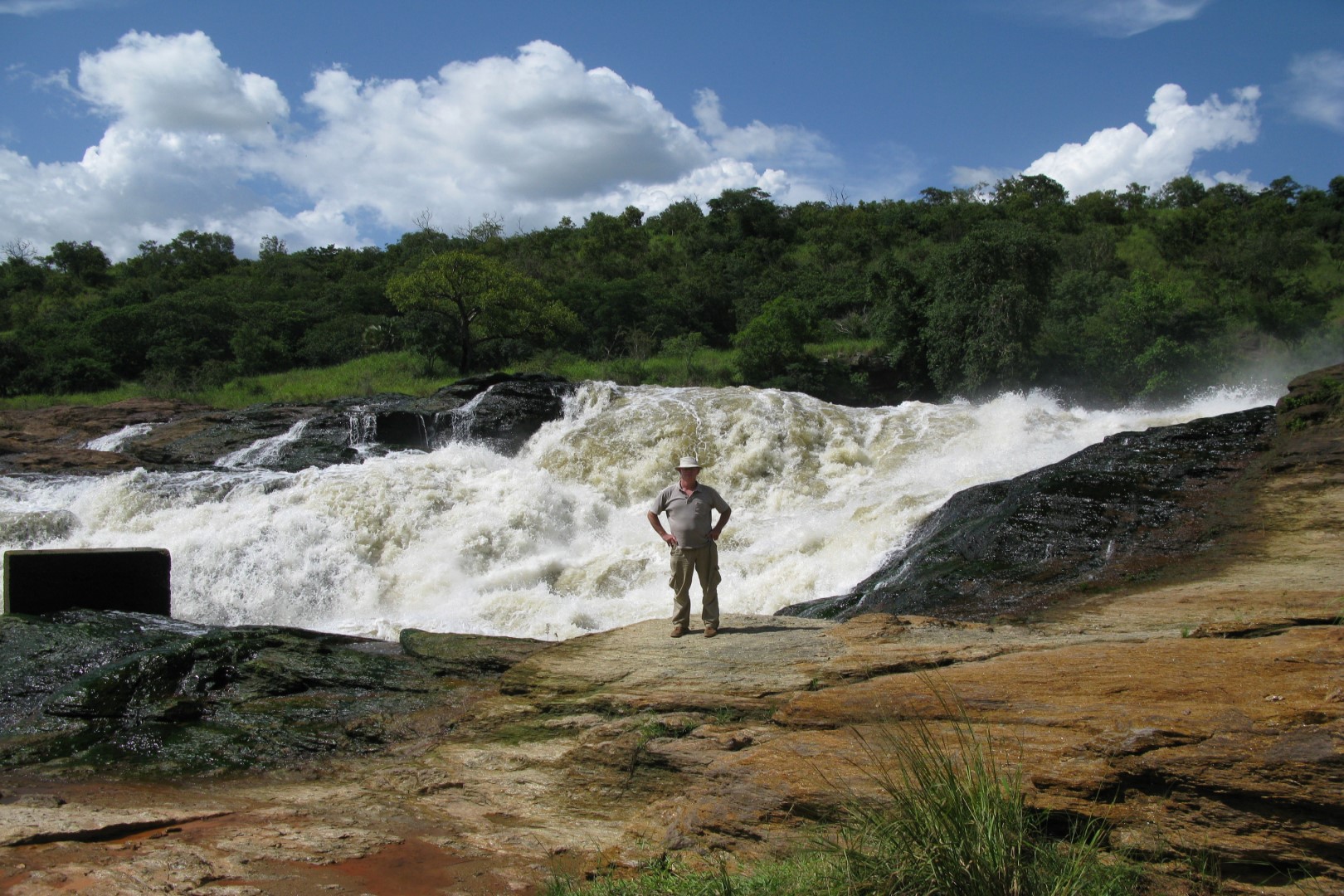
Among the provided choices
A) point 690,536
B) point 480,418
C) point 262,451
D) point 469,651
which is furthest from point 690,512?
point 262,451

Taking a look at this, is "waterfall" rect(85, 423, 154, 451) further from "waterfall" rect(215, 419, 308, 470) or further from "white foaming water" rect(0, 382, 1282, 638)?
"white foaming water" rect(0, 382, 1282, 638)

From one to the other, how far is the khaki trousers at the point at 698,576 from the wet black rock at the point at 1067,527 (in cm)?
294

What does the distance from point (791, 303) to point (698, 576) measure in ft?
79.0

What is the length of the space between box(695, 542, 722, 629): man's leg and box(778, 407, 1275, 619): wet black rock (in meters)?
2.93

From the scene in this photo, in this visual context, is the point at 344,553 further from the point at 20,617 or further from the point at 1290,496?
the point at 1290,496

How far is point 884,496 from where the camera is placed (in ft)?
47.8

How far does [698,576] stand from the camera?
6762mm

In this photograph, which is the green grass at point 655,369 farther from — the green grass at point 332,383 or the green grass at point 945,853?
the green grass at point 945,853

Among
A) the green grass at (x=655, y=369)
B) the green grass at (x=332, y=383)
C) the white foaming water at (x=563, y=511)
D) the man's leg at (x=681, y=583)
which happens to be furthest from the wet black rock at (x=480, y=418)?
the man's leg at (x=681, y=583)

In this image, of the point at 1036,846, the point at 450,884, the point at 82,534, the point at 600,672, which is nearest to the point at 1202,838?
the point at 1036,846

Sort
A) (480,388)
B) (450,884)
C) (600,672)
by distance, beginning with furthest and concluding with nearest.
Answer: (480,388), (600,672), (450,884)

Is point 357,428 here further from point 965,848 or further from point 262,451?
point 965,848

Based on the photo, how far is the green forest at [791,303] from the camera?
Answer: 2620 centimetres

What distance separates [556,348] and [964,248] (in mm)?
14986
